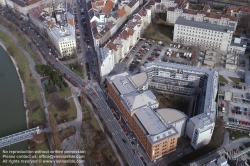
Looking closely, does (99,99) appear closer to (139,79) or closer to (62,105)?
(62,105)

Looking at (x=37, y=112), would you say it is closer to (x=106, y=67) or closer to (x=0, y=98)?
(x=0, y=98)

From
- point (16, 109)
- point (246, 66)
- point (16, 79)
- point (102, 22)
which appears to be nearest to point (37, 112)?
point (16, 109)

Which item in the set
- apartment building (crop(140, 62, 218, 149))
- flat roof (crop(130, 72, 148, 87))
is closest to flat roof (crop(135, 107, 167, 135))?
apartment building (crop(140, 62, 218, 149))

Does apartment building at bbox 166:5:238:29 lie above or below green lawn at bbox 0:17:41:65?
above

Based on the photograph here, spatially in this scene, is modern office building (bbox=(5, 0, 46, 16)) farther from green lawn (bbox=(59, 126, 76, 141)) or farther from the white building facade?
green lawn (bbox=(59, 126, 76, 141))

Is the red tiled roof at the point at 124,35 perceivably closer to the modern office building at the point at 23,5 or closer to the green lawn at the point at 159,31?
the green lawn at the point at 159,31

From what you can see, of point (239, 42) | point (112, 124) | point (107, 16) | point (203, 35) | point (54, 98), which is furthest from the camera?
point (107, 16)

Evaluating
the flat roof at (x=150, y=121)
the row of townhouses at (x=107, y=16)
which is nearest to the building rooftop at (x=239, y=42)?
the row of townhouses at (x=107, y=16)

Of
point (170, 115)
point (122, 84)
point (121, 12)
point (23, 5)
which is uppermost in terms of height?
point (23, 5)

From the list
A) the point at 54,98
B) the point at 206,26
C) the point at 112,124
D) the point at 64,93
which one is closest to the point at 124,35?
the point at 64,93
